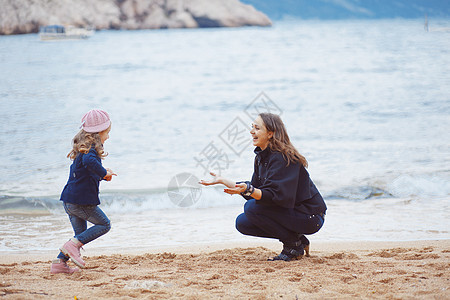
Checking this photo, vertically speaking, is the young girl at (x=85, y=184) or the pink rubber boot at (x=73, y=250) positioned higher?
the young girl at (x=85, y=184)

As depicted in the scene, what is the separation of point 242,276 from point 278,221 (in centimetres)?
52

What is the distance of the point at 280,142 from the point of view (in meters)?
3.66

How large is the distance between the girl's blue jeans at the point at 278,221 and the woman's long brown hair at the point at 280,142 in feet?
1.24

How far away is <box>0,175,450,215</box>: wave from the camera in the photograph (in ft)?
22.4

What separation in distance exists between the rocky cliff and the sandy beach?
55.3m

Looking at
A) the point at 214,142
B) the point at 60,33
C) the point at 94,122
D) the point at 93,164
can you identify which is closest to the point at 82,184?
the point at 93,164

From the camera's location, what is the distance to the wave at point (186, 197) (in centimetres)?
682

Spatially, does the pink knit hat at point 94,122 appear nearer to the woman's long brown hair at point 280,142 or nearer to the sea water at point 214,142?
the woman's long brown hair at point 280,142

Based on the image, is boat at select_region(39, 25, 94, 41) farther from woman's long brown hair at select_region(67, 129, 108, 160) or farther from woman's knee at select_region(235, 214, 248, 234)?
woman's knee at select_region(235, 214, 248, 234)

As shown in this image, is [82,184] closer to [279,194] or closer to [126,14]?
[279,194]

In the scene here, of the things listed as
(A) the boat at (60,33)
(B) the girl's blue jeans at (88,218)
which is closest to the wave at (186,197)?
(B) the girl's blue jeans at (88,218)

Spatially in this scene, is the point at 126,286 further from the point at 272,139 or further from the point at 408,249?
the point at 408,249

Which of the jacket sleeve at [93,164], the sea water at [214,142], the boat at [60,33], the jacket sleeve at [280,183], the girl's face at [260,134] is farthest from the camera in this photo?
the boat at [60,33]

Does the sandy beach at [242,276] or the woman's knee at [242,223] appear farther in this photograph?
the woman's knee at [242,223]
